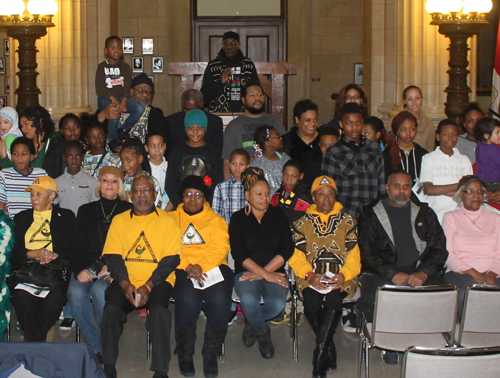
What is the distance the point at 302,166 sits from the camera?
509cm

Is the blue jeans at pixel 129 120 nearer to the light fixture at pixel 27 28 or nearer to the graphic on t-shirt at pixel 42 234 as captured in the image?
the light fixture at pixel 27 28

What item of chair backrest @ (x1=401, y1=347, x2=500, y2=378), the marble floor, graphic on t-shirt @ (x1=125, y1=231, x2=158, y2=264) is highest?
graphic on t-shirt @ (x1=125, y1=231, x2=158, y2=264)

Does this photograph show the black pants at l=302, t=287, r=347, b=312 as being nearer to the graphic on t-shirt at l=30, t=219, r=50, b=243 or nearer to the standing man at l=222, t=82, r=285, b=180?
the standing man at l=222, t=82, r=285, b=180

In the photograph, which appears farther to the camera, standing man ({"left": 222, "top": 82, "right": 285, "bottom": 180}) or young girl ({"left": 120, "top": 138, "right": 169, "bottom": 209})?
standing man ({"left": 222, "top": 82, "right": 285, "bottom": 180})

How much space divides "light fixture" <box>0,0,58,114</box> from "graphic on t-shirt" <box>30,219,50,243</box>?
2585mm

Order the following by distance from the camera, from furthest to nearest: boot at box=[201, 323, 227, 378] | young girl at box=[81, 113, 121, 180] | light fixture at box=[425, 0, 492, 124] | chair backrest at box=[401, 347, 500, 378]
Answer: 1. light fixture at box=[425, 0, 492, 124]
2. young girl at box=[81, 113, 121, 180]
3. boot at box=[201, 323, 227, 378]
4. chair backrest at box=[401, 347, 500, 378]

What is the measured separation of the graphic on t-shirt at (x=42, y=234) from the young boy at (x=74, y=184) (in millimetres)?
524

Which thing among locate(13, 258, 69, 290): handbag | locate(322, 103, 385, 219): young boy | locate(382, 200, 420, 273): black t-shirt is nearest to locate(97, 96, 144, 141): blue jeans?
locate(13, 258, 69, 290): handbag

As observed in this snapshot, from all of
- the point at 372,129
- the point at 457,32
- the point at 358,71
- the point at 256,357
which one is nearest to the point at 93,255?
the point at 256,357

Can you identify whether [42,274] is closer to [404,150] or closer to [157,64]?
[404,150]

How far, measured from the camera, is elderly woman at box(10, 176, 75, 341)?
13.6 ft

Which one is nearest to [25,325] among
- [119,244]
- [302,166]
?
[119,244]

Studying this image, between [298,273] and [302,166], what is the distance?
1.15 metres

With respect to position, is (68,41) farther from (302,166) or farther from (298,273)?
(298,273)
